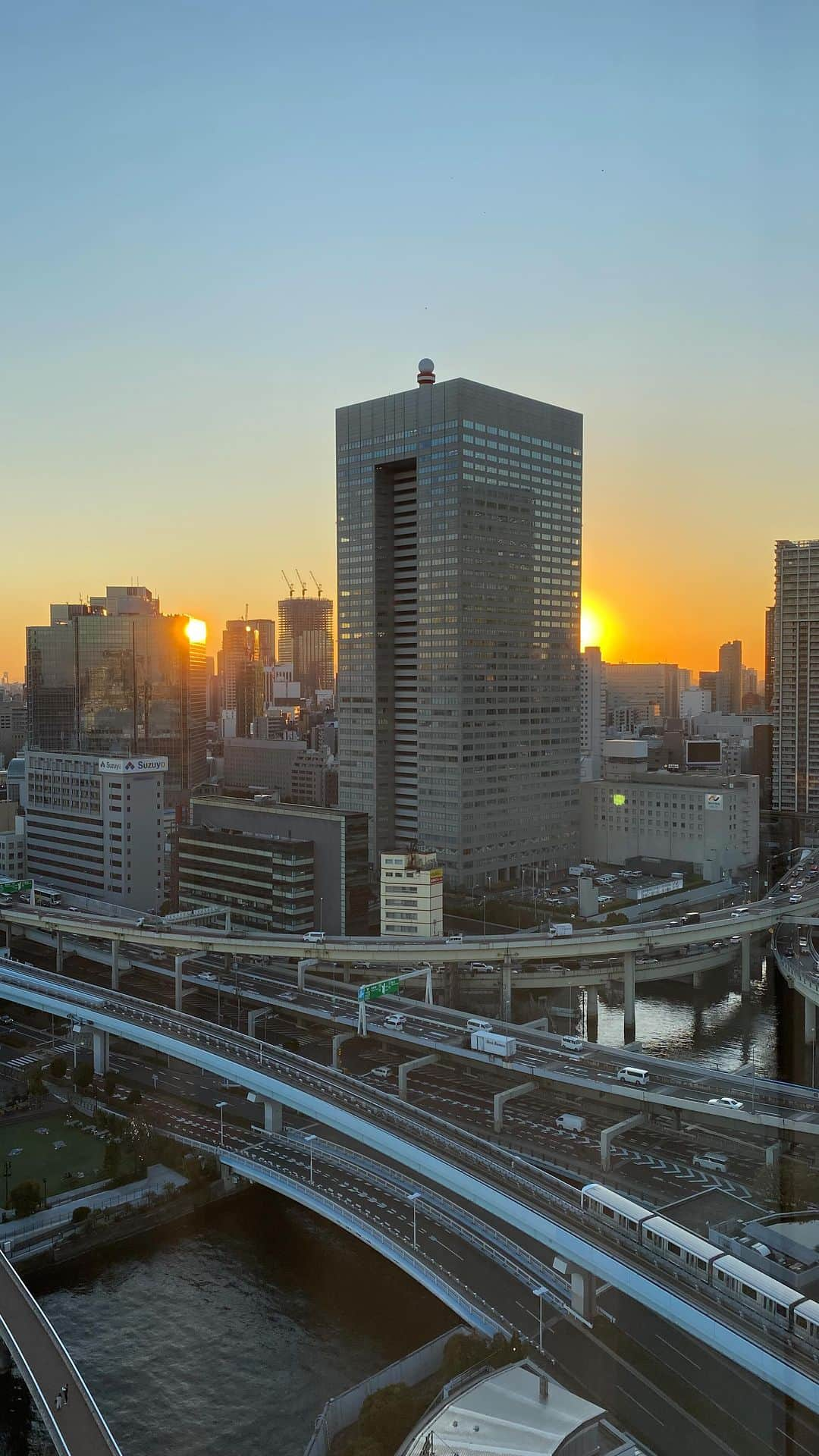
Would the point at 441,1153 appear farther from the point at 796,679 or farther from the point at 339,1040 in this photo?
the point at 796,679

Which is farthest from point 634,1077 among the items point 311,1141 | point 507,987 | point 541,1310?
point 507,987

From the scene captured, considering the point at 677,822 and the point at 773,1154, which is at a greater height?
the point at 677,822

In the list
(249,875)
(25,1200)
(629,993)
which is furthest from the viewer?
(249,875)

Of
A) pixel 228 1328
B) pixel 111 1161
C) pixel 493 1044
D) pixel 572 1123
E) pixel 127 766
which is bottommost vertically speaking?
pixel 228 1328

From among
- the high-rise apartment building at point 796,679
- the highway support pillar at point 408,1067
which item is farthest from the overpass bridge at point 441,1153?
the high-rise apartment building at point 796,679

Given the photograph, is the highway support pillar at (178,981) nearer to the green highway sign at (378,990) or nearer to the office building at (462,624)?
the green highway sign at (378,990)

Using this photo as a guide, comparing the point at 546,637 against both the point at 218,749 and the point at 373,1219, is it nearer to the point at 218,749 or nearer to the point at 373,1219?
the point at 373,1219

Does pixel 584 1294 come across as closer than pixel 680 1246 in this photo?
No
